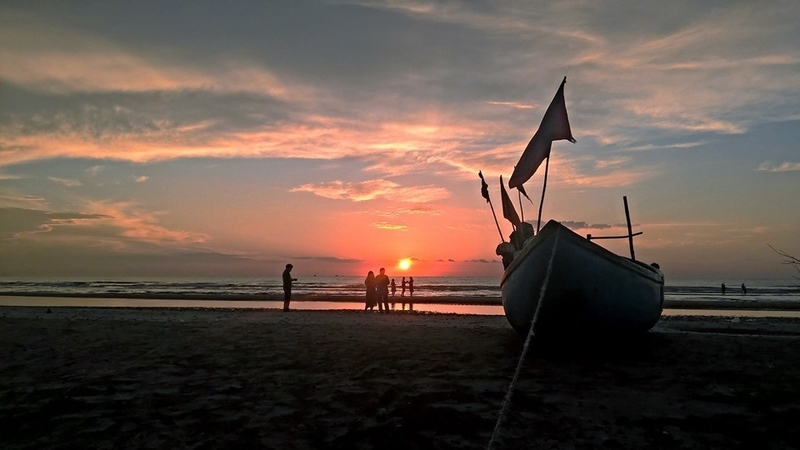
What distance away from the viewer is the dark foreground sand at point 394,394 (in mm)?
4445

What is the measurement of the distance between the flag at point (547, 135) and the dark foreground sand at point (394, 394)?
427 centimetres

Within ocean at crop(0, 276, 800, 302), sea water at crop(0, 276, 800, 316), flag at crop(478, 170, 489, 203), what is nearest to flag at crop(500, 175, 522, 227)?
flag at crop(478, 170, 489, 203)

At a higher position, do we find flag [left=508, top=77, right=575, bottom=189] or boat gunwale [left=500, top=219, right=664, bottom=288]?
flag [left=508, top=77, right=575, bottom=189]

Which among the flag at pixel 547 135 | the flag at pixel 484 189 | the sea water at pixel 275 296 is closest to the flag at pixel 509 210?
the flag at pixel 484 189

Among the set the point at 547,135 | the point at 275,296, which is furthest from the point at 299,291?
the point at 547,135

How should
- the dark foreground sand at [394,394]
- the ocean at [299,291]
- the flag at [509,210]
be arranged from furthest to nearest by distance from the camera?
the ocean at [299,291] < the flag at [509,210] < the dark foreground sand at [394,394]

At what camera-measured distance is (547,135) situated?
34.9 ft

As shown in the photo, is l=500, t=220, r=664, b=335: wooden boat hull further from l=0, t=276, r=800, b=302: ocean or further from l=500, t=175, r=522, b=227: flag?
l=0, t=276, r=800, b=302: ocean

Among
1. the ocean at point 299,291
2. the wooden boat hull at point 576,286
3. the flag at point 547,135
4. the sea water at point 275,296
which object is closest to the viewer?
the wooden boat hull at point 576,286

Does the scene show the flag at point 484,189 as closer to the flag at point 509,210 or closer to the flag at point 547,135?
the flag at point 509,210

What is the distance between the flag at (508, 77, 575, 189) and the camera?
10.4 m

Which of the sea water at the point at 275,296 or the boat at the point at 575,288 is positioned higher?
the boat at the point at 575,288

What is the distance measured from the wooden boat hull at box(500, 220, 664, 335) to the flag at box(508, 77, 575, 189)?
8.91ft

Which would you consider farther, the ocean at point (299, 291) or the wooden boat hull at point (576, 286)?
the ocean at point (299, 291)
